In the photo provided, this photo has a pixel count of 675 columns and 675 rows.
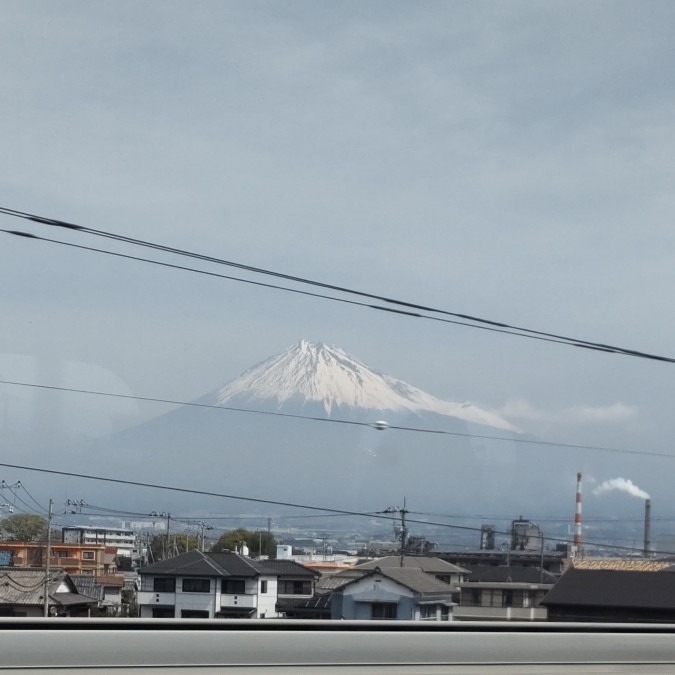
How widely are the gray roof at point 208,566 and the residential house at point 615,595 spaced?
0.68m

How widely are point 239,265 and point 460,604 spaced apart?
85 centimetres

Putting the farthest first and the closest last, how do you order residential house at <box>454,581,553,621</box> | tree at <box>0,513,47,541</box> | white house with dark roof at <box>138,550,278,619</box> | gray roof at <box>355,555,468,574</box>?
residential house at <box>454,581,553,621</box> → gray roof at <box>355,555,468,574</box> → white house with dark roof at <box>138,550,278,619</box> → tree at <box>0,513,47,541</box>

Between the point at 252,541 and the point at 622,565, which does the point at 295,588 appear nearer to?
the point at 252,541

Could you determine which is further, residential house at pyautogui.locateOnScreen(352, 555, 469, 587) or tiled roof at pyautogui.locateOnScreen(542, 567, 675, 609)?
tiled roof at pyautogui.locateOnScreen(542, 567, 675, 609)

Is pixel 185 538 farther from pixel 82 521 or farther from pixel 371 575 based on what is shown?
pixel 371 575

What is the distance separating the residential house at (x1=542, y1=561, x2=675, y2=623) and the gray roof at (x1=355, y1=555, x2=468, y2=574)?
11.6 inches

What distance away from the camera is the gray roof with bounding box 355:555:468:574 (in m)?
1.81

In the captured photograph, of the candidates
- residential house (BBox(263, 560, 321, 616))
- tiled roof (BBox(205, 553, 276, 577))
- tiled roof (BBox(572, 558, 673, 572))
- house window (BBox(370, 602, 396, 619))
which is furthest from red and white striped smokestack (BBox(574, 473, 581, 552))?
tiled roof (BBox(205, 553, 276, 577))

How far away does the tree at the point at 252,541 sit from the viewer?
171 centimetres

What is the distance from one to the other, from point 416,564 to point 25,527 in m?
0.75

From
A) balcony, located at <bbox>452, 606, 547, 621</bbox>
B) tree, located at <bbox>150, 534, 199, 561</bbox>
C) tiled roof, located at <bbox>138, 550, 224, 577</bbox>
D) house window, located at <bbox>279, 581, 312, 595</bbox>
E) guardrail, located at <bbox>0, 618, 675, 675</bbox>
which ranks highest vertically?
tree, located at <bbox>150, 534, 199, 561</bbox>

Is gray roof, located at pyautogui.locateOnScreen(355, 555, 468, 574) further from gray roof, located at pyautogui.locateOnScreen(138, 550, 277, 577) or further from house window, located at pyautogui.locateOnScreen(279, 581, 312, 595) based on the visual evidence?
gray roof, located at pyautogui.locateOnScreen(138, 550, 277, 577)

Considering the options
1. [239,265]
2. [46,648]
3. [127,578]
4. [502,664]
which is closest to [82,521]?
[127,578]

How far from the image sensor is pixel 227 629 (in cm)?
182
